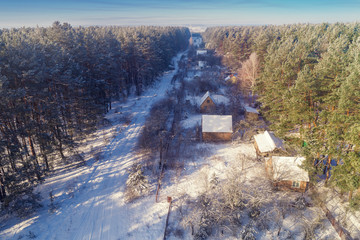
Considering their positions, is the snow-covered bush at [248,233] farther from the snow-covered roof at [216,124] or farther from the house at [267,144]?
the snow-covered roof at [216,124]

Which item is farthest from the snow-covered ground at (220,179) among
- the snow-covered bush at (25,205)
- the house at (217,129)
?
the snow-covered bush at (25,205)

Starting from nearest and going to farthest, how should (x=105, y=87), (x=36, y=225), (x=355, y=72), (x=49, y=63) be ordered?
(x=355, y=72)
(x=36, y=225)
(x=49, y=63)
(x=105, y=87)

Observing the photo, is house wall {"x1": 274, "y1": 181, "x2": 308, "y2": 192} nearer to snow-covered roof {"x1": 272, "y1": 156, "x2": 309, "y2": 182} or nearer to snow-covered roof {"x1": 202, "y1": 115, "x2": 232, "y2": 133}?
snow-covered roof {"x1": 272, "y1": 156, "x2": 309, "y2": 182}

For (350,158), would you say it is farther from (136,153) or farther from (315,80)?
(136,153)

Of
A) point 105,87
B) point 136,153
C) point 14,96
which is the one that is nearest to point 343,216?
point 136,153

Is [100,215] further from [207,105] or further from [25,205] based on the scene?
[207,105]

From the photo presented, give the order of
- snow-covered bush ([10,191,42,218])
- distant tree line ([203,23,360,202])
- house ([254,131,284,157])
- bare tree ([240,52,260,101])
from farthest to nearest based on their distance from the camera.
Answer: bare tree ([240,52,260,101]), house ([254,131,284,157]), snow-covered bush ([10,191,42,218]), distant tree line ([203,23,360,202])

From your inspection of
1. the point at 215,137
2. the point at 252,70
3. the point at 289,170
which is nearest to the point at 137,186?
the point at 215,137

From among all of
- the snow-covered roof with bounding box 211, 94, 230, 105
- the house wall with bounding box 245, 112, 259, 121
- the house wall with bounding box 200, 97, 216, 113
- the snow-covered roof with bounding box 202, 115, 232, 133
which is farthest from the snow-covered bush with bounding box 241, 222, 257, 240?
the snow-covered roof with bounding box 211, 94, 230, 105
